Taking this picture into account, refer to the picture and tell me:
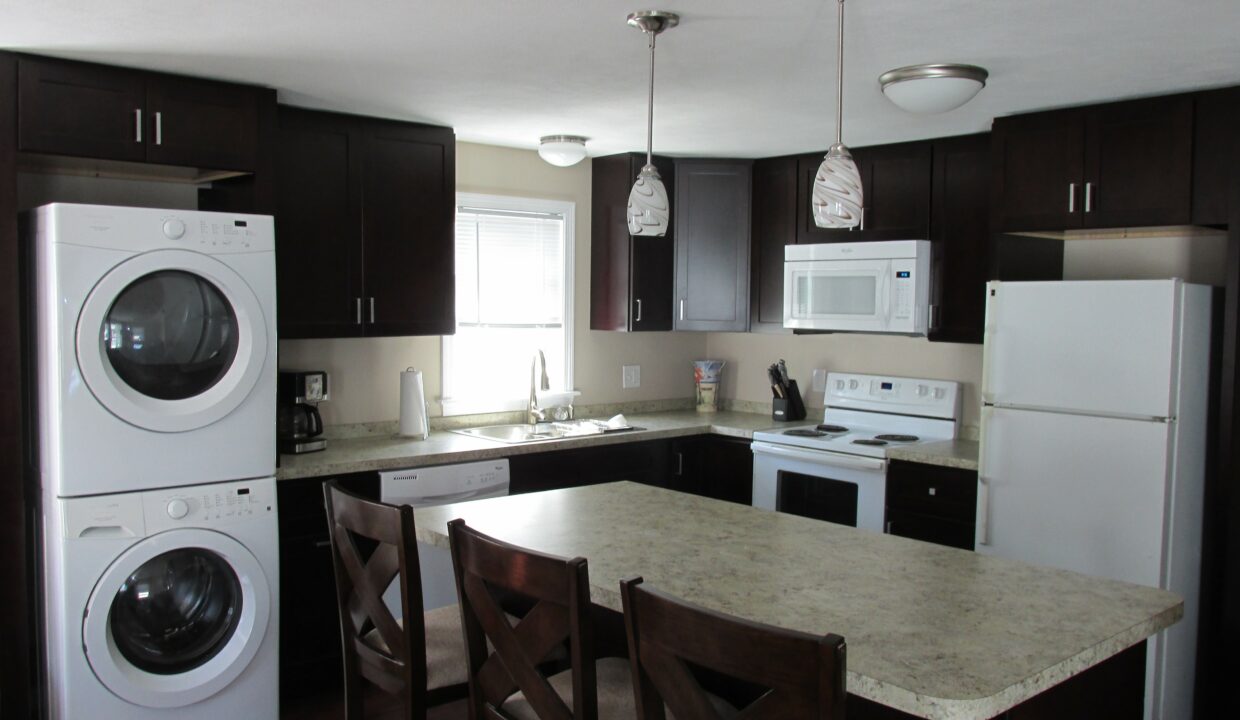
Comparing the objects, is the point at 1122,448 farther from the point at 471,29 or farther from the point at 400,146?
the point at 400,146

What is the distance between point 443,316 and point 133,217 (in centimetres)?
149

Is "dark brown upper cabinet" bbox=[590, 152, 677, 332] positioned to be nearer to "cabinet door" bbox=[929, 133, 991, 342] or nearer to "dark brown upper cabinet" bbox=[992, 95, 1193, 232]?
"cabinet door" bbox=[929, 133, 991, 342]

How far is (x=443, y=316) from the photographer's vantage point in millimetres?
4211

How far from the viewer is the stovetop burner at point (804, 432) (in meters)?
4.50

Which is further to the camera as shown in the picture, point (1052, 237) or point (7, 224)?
point (1052, 237)

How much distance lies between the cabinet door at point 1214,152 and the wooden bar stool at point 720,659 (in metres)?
2.81

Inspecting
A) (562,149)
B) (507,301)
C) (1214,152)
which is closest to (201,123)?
(562,149)

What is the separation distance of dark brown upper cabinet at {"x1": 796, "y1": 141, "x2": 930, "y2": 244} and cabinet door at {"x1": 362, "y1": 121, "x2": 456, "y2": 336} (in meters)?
1.65

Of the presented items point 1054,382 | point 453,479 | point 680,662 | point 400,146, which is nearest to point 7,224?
point 400,146

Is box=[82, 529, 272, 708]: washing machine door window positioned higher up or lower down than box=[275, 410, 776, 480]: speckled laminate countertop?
lower down

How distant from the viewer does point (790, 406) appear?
5.00 metres

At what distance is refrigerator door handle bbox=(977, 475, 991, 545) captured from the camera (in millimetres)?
3611

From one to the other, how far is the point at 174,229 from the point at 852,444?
2.83 metres

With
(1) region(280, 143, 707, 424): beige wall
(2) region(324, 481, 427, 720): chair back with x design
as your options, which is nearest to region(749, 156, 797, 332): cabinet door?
(1) region(280, 143, 707, 424): beige wall
